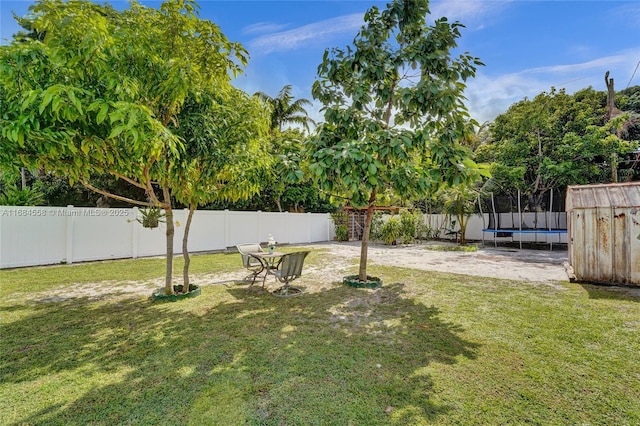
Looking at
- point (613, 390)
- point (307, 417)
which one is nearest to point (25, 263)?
point (307, 417)

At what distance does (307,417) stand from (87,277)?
7273mm

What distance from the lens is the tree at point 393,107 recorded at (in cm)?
465

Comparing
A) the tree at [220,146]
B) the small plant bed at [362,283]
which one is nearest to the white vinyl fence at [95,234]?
the tree at [220,146]

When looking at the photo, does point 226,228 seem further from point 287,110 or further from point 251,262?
point 287,110

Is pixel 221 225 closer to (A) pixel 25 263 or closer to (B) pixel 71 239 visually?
(B) pixel 71 239

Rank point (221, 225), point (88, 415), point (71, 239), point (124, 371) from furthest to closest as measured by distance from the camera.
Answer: point (221, 225)
point (71, 239)
point (124, 371)
point (88, 415)

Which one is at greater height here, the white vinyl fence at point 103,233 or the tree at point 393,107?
the tree at point 393,107

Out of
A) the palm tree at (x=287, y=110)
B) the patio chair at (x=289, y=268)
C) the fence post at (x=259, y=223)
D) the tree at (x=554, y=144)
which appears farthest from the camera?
the palm tree at (x=287, y=110)

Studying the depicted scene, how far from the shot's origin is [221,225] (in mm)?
12961

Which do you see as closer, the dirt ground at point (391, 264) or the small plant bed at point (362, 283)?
the dirt ground at point (391, 264)

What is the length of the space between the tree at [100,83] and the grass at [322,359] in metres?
2.20

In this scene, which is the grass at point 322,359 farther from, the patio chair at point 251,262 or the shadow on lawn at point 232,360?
the patio chair at point 251,262

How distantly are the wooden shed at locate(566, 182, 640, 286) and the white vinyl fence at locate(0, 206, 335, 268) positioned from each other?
11.0m

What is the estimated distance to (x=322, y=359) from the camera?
10.8 ft
